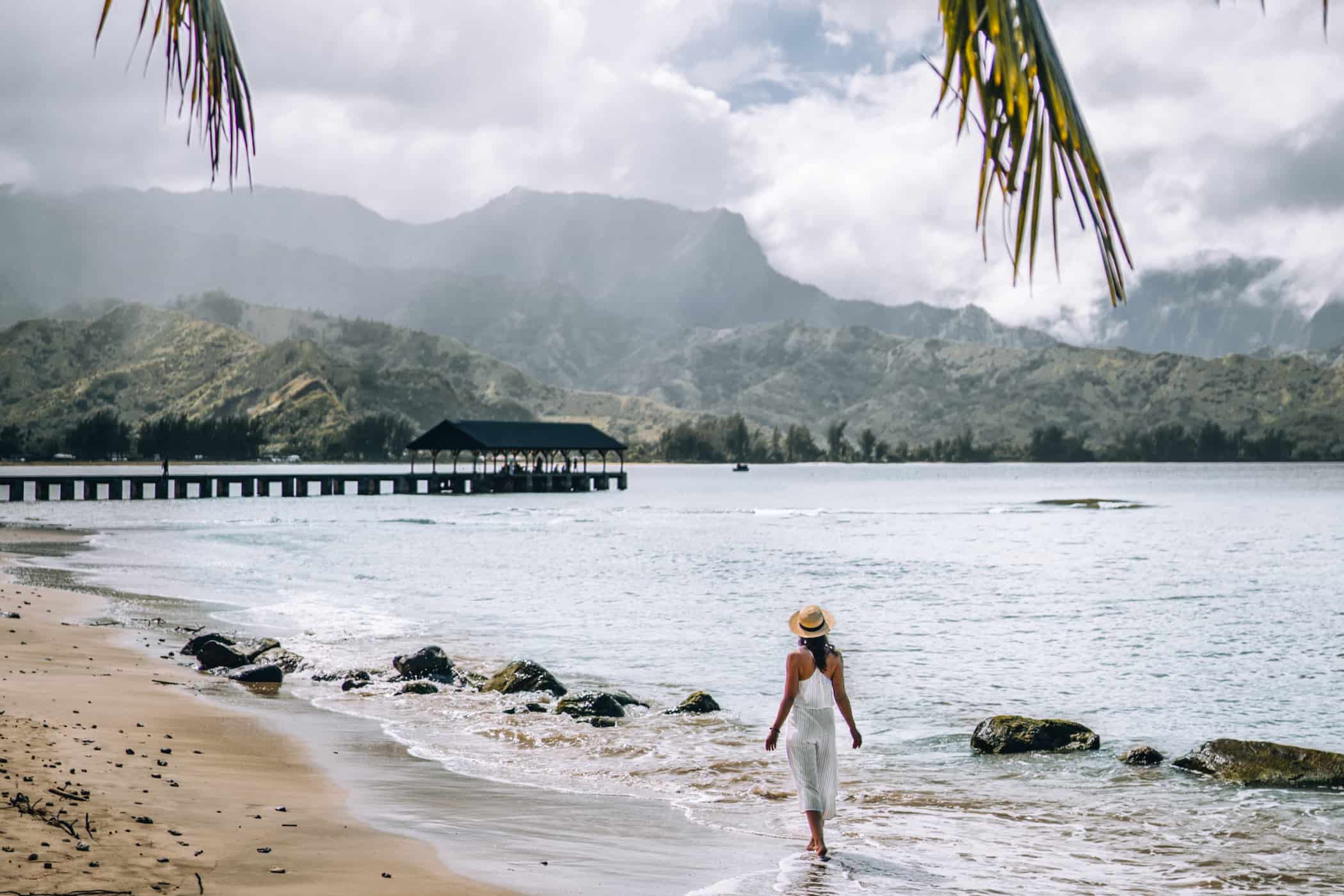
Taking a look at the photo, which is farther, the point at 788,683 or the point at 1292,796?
the point at 1292,796

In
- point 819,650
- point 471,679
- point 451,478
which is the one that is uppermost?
point 819,650

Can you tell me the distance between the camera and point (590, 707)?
50.9 feet

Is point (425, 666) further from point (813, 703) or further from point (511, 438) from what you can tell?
point (511, 438)

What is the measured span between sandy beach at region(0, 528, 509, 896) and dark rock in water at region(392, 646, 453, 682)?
4077mm

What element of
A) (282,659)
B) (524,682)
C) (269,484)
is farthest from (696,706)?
(269,484)

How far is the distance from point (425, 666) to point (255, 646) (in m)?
3.74

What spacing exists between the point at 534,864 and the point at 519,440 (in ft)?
277

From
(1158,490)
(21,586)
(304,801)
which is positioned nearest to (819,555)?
(21,586)

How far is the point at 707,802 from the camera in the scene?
11.1m

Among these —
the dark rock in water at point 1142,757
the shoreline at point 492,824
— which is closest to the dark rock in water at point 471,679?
the shoreline at point 492,824

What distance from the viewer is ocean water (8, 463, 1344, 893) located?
33.2 ft

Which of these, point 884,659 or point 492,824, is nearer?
point 492,824

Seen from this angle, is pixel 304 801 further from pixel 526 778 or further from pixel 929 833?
pixel 929 833

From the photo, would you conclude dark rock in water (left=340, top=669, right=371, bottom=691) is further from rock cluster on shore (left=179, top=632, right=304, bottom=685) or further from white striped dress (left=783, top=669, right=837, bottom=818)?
white striped dress (left=783, top=669, right=837, bottom=818)
